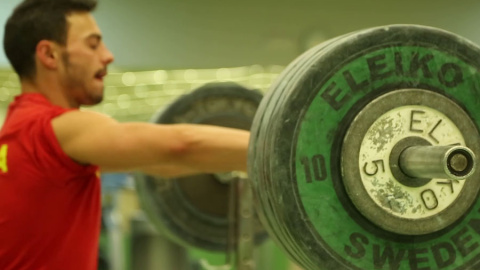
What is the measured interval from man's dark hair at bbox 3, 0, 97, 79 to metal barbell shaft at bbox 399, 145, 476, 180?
3.04ft

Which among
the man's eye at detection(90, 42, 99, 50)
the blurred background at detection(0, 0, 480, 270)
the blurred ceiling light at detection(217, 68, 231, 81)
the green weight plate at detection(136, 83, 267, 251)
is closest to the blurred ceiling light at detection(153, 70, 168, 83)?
the blurred background at detection(0, 0, 480, 270)

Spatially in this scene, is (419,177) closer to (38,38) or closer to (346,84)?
(346,84)

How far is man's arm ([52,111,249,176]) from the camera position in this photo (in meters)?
1.40

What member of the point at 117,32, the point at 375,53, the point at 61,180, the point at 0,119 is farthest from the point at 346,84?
the point at 0,119

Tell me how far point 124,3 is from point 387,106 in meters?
2.78

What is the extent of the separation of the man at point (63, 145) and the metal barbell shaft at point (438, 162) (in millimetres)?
465

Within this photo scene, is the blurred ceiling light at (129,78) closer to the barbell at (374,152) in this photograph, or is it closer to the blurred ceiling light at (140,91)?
the blurred ceiling light at (140,91)

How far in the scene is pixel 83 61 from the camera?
163 centimetres

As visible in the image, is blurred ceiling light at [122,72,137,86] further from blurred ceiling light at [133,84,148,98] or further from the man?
the man

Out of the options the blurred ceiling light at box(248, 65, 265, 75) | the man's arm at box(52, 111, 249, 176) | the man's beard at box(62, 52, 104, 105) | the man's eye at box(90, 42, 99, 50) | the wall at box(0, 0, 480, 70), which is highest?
the wall at box(0, 0, 480, 70)

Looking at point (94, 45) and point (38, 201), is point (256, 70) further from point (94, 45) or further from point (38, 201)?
point (38, 201)

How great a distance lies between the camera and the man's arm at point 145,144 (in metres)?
1.40

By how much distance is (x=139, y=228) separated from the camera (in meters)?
3.35

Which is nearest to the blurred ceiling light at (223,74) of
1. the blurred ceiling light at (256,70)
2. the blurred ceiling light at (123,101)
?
the blurred ceiling light at (256,70)
